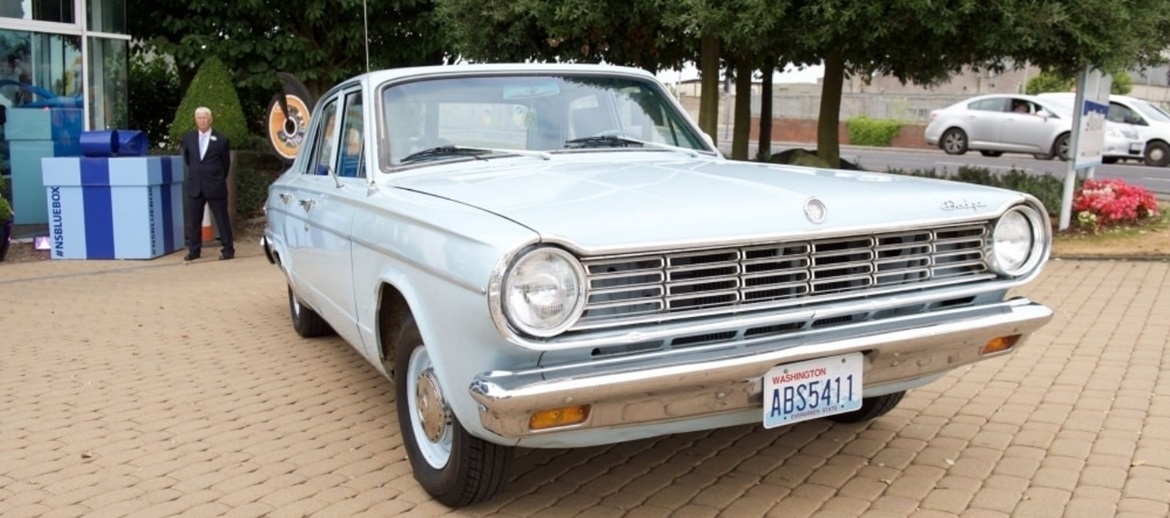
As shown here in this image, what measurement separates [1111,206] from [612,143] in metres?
8.03

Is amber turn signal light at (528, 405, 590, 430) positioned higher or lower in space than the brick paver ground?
higher

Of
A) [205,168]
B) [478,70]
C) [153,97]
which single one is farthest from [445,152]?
[153,97]

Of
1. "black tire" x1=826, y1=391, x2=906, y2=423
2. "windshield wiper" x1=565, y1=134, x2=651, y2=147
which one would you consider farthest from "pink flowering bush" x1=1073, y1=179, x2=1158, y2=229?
"windshield wiper" x1=565, y1=134, x2=651, y2=147

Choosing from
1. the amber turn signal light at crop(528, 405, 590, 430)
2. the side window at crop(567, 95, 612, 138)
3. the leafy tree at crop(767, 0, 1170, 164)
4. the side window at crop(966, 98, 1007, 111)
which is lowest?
the amber turn signal light at crop(528, 405, 590, 430)

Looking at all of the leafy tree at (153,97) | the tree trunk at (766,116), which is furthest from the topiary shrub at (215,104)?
the tree trunk at (766,116)

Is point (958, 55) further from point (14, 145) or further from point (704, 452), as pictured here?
point (14, 145)

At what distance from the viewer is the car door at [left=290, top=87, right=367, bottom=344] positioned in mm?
4461

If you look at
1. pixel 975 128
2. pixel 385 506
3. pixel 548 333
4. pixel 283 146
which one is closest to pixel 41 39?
pixel 283 146

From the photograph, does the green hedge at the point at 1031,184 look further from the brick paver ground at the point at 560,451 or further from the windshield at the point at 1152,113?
the windshield at the point at 1152,113

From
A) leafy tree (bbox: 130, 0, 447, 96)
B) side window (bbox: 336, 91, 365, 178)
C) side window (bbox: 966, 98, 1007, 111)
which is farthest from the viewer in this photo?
side window (bbox: 966, 98, 1007, 111)

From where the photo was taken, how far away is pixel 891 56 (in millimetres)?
11984

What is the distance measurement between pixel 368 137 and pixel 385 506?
1.62m

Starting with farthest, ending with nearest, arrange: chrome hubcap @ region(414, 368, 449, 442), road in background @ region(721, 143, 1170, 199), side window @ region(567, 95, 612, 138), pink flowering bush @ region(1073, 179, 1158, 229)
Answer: road in background @ region(721, 143, 1170, 199) < pink flowering bush @ region(1073, 179, 1158, 229) < side window @ region(567, 95, 612, 138) < chrome hubcap @ region(414, 368, 449, 442)

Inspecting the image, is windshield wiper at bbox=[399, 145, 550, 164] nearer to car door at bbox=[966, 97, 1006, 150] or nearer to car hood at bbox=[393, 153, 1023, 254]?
car hood at bbox=[393, 153, 1023, 254]
